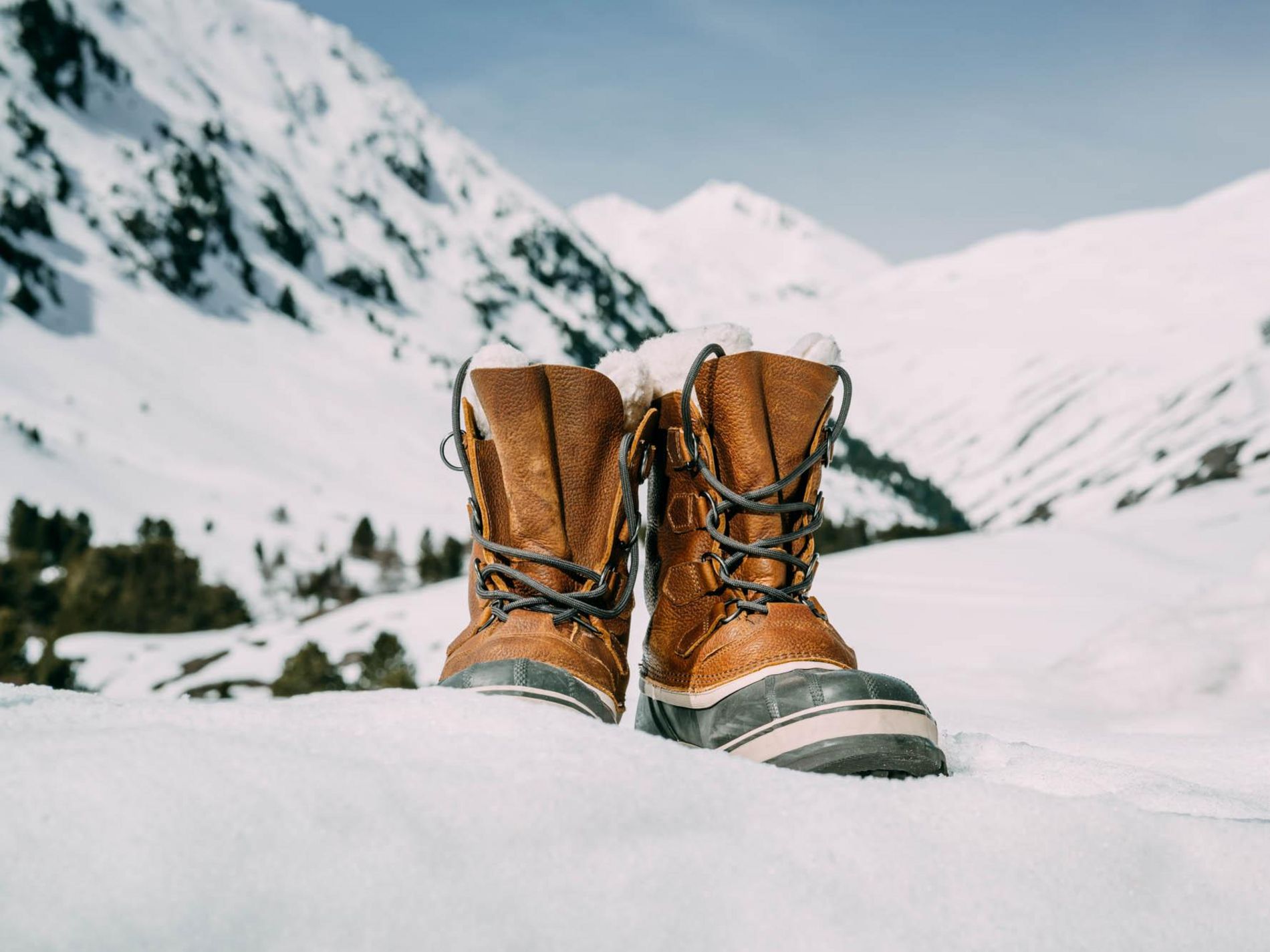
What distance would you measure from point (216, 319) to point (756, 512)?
132 m

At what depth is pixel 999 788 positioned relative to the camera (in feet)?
5.52

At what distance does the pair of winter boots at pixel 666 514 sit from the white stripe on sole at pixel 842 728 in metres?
0.19

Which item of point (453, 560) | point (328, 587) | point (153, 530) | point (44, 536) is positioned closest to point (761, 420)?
point (453, 560)

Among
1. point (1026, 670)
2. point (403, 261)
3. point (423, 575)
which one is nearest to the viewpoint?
point (1026, 670)

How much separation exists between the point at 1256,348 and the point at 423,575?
5807 inches

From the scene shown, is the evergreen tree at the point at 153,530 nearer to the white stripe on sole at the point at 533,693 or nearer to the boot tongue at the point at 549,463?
the boot tongue at the point at 549,463

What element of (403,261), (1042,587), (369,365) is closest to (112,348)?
(369,365)

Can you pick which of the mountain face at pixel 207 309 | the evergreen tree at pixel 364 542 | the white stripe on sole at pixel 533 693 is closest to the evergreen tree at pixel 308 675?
the white stripe on sole at pixel 533 693

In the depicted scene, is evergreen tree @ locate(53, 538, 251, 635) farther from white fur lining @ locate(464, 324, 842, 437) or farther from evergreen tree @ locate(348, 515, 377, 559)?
white fur lining @ locate(464, 324, 842, 437)

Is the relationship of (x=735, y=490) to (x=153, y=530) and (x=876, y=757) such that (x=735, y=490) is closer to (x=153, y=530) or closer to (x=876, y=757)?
(x=876, y=757)

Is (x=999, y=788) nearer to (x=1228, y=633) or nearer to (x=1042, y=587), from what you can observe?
(x=1228, y=633)

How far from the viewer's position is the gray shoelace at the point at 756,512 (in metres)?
2.69

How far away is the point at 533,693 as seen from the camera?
2.32 m

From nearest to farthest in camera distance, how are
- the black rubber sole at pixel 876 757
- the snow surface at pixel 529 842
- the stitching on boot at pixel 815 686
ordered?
the snow surface at pixel 529 842
the black rubber sole at pixel 876 757
the stitching on boot at pixel 815 686
